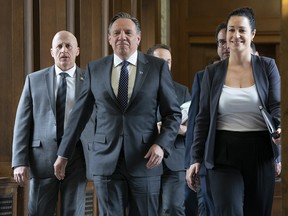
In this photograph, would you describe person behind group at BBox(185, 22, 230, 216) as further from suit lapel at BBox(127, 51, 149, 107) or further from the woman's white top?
suit lapel at BBox(127, 51, 149, 107)

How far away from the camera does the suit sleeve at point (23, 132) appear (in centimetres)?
509

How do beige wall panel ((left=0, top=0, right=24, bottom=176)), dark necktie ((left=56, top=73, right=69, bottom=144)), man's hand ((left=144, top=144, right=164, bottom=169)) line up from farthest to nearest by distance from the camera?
beige wall panel ((left=0, top=0, right=24, bottom=176)), dark necktie ((left=56, top=73, right=69, bottom=144)), man's hand ((left=144, top=144, right=164, bottom=169))

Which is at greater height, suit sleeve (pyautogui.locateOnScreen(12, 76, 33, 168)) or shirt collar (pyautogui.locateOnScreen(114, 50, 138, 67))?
shirt collar (pyautogui.locateOnScreen(114, 50, 138, 67))

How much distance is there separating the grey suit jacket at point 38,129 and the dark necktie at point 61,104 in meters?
0.03

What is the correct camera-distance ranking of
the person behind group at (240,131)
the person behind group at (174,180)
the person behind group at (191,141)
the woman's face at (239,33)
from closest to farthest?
the person behind group at (240,131)
the woman's face at (239,33)
the person behind group at (191,141)
the person behind group at (174,180)

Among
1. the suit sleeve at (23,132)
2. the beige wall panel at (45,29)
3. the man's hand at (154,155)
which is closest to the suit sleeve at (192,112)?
the man's hand at (154,155)

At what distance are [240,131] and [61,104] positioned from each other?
154 cm

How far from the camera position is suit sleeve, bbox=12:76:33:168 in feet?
16.7

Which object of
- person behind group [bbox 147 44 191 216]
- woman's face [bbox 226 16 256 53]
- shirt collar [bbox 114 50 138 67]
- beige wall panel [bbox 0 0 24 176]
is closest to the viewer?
woman's face [bbox 226 16 256 53]

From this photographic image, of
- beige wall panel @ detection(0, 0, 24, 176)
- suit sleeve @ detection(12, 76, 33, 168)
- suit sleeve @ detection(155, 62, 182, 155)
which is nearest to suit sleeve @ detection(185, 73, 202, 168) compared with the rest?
suit sleeve @ detection(155, 62, 182, 155)

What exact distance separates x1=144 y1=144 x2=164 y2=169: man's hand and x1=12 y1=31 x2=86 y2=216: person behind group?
2.62 ft

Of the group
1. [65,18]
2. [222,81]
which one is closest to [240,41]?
[222,81]

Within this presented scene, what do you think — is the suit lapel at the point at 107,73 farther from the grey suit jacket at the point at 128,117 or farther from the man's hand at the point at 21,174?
the man's hand at the point at 21,174

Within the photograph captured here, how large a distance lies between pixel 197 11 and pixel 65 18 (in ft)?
18.9
